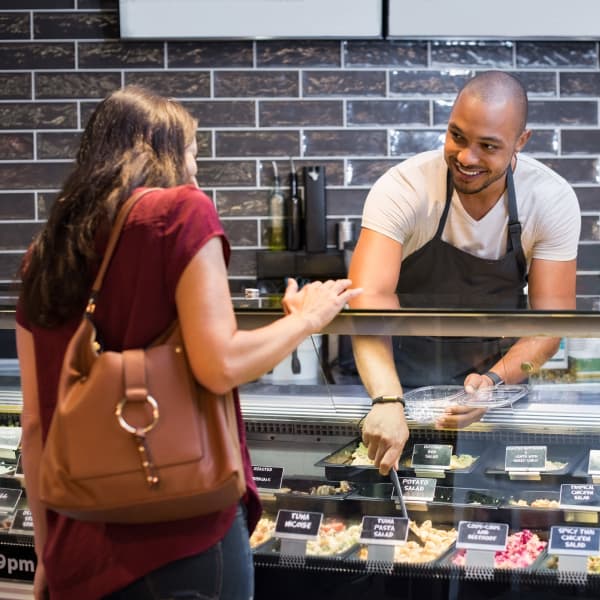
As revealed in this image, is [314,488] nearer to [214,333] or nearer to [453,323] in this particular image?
[453,323]

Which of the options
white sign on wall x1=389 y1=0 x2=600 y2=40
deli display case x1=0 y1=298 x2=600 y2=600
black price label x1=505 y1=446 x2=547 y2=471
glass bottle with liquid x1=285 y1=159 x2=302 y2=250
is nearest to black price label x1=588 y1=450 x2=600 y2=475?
deli display case x1=0 y1=298 x2=600 y2=600

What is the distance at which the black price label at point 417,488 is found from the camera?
2236mm

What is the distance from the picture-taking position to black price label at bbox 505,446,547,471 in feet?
7.47

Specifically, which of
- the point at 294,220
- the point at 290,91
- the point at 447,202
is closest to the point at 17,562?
the point at 447,202

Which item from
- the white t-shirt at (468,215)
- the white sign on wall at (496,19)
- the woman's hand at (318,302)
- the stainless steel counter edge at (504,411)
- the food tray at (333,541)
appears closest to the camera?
the woman's hand at (318,302)

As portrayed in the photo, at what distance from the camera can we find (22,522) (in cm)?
229

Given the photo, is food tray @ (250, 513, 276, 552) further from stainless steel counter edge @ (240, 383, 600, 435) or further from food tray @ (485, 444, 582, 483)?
food tray @ (485, 444, 582, 483)

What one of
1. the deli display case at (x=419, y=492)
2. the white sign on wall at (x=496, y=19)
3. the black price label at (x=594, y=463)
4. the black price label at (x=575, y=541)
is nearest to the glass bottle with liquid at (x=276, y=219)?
the white sign on wall at (x=496, y=19)

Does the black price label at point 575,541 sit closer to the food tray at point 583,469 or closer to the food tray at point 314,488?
the food tray at point 583,469

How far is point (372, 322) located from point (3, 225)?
3.33 m

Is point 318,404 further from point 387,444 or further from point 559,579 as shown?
point 559,579

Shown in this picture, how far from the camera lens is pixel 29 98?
475 centimetres

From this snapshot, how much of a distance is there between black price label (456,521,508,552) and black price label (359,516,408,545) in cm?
13

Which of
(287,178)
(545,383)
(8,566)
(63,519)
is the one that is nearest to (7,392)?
(8,566)
